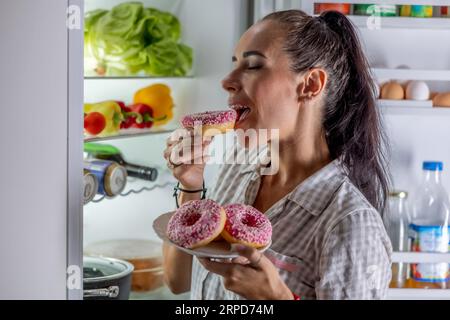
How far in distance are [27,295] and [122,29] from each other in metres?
0.95

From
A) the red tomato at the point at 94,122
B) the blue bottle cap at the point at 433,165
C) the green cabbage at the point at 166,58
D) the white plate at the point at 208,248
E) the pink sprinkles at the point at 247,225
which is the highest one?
the green cabbage at the point at 166,58

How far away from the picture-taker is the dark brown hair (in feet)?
4.33

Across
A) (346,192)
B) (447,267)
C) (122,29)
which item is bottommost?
(447,267)

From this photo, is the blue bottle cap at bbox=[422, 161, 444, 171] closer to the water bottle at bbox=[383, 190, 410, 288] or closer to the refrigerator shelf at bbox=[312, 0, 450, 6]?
the water bottle at bbox=[383, 190, 410, 288]

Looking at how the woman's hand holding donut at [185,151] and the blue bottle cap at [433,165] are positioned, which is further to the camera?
the blue bottle cap at [433,165]

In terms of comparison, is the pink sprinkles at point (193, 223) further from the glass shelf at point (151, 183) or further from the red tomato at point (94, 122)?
the glass shelf at point (151, 183)

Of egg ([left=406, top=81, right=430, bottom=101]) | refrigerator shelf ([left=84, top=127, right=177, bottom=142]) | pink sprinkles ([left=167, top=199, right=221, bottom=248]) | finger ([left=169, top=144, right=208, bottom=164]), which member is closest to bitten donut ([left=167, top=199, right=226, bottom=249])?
pink sprinkles ([left=167, top=199, right=221, bottom=248])

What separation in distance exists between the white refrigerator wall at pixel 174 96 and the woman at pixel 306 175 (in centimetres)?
50

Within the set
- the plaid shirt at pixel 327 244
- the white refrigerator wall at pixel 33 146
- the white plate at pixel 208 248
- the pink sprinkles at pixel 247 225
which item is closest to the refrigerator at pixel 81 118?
the white refrigerator wall at pixel 33 146

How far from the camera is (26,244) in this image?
109cm

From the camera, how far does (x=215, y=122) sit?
4.21 feet

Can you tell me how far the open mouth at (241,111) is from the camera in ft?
4.25
